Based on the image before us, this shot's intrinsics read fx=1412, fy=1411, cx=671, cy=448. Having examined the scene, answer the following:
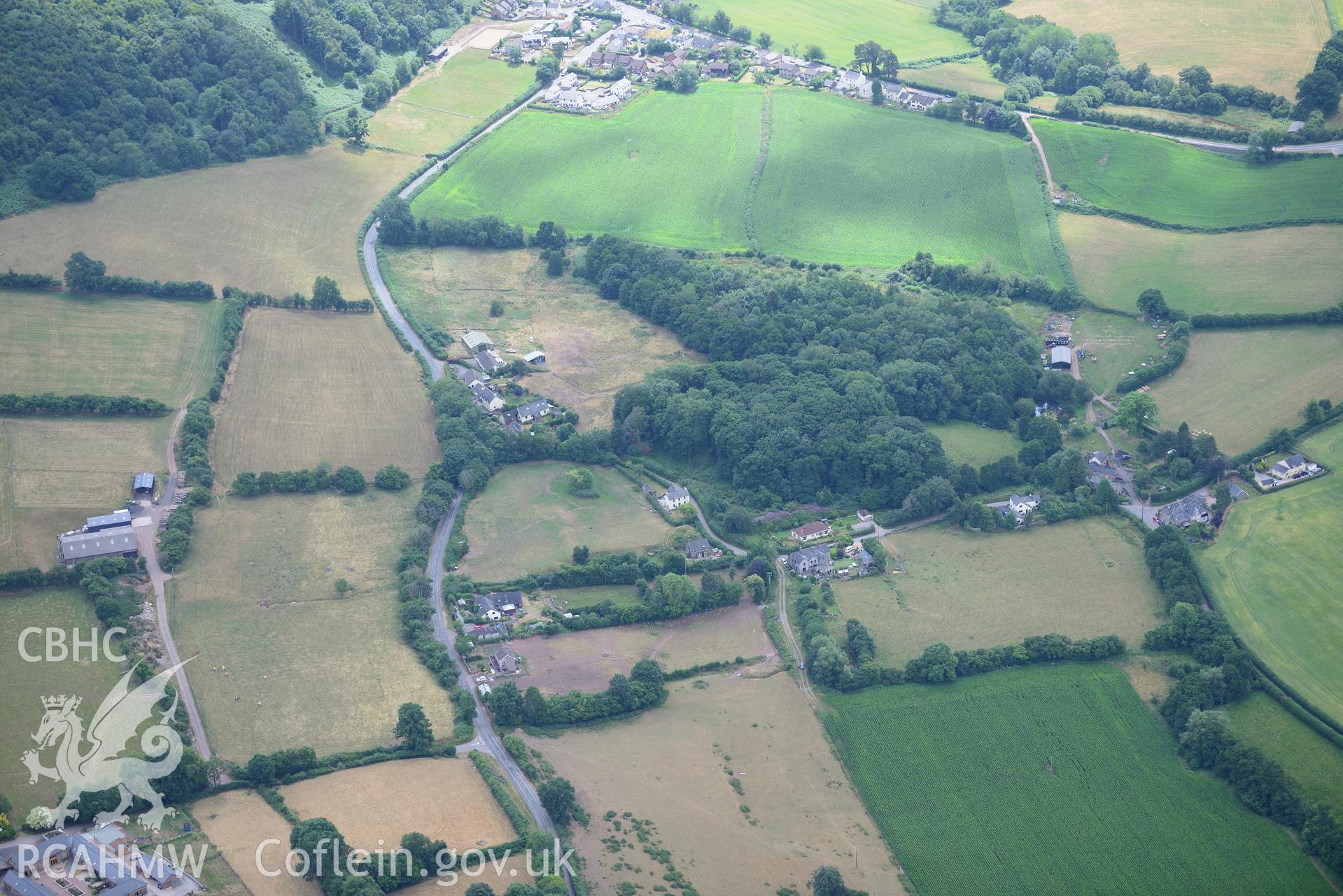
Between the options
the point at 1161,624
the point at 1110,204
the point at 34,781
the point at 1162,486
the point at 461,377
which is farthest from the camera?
the point at 1110,204

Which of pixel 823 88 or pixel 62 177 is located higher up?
pixel 823 88

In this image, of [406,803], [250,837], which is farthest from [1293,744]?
[250,837]

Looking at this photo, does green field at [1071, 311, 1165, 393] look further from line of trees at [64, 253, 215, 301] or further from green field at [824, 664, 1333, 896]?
line of trees at [64, 253, 215, 301]

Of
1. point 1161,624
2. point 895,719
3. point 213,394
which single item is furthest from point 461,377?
point 1161,624

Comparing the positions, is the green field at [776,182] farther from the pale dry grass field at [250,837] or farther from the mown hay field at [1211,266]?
the pale dry grass field at [250,837]

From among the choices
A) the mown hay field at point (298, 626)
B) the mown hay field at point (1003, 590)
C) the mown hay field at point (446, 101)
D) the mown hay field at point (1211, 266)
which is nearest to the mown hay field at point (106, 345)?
the mown hay field at point (298, 626)

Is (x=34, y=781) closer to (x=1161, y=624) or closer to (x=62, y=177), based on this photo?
(x=1161, y=624)

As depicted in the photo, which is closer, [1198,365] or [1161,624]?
[1161,624]
